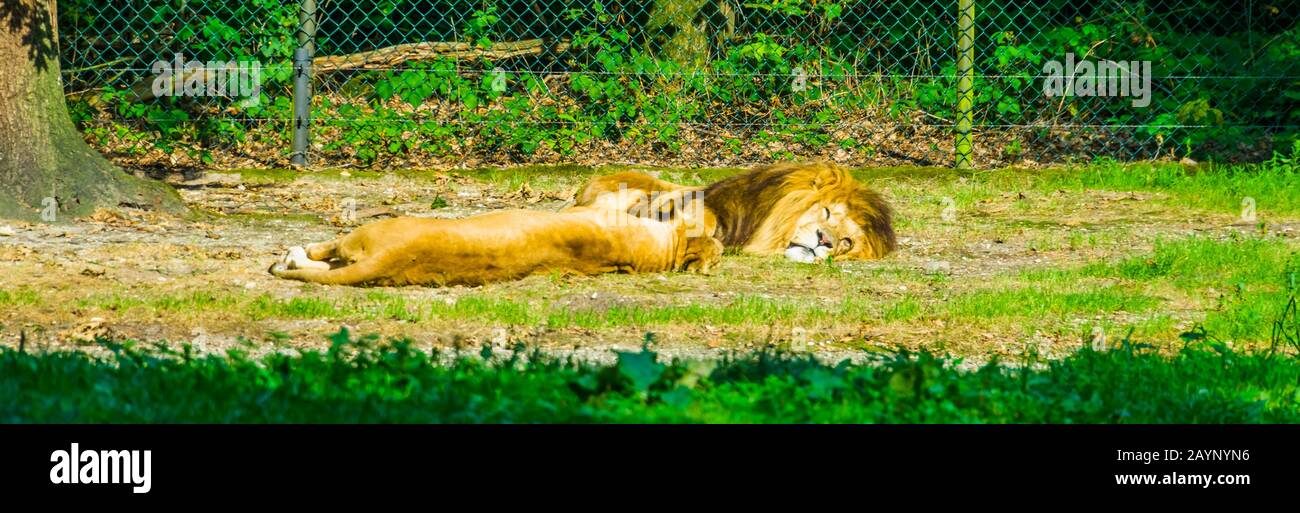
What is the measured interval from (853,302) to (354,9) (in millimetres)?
5385

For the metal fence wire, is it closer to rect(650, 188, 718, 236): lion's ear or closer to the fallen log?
the fallen log

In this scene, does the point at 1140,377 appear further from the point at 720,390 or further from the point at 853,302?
the point at 853,302

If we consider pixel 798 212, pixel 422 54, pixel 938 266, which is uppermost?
pixel 422 54

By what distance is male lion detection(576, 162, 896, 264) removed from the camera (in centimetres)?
770

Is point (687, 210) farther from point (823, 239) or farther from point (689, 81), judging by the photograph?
point (689, 81)

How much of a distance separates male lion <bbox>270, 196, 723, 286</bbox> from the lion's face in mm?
615

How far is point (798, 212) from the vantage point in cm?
780

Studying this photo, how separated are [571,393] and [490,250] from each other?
2.66 metres

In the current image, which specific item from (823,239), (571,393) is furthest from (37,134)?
(571,393)

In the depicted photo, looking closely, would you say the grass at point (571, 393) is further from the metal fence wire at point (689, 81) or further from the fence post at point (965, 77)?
the metal fence wire at point (689, 81)

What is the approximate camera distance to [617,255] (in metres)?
7.01

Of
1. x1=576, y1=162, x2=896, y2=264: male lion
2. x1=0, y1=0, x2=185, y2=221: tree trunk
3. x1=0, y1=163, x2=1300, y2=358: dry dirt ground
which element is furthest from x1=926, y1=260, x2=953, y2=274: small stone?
x1=0, y1=0, x2=185, y2=221: tree trunk

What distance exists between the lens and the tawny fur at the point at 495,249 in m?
6.36

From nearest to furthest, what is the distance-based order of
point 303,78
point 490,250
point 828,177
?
1. point 490,250
2. point 828,177
3. point 303,78
